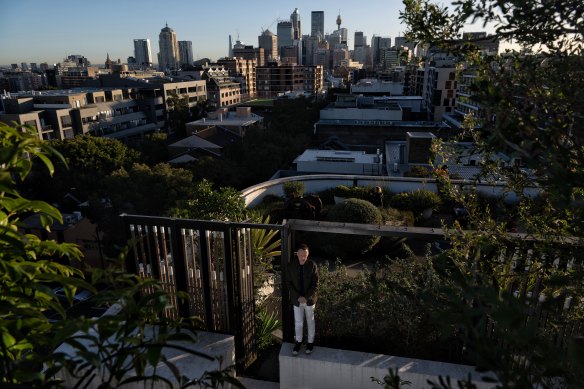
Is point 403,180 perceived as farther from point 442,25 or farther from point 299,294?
point 442,25

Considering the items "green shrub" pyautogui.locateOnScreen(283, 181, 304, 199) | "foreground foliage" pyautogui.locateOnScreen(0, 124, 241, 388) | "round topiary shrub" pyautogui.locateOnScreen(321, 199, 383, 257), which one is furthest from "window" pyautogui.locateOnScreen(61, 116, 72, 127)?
"foreground foliage" pyautogui.locateOnScreen(0, 124, 241, 388)

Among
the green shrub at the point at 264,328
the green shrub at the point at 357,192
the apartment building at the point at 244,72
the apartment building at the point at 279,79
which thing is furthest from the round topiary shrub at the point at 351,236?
the apartment building at the point at 279,79

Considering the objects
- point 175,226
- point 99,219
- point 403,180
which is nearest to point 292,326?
point 175,226

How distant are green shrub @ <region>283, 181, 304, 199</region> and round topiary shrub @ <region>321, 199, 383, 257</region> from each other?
251cm

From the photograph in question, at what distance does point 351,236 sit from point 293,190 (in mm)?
3540

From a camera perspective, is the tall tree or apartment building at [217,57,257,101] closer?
the tall tree

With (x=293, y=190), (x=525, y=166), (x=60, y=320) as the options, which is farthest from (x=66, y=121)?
(x=525, y=166)

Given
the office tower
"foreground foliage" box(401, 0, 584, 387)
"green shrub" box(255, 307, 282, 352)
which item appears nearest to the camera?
"foreground foliage" box(401, 0, 584, 387)

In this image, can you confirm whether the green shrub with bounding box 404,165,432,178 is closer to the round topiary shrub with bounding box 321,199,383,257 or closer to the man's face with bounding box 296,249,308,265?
the round topiary shrub with bounding box 321,199,383,257

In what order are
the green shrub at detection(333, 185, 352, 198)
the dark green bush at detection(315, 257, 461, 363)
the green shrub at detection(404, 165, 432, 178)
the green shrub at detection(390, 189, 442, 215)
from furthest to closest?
the green shrub at detection(404, 165, 432, 178), the green shrub at detection(333, 185, 352, 198), the green shrub at detection(390, 189, 442, 215), the dark green bush at detection(315, 257, 461, 363)

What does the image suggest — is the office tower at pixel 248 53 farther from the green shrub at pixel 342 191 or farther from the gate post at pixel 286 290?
the gate post at pixel 286 290

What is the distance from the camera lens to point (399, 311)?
487 centimetres

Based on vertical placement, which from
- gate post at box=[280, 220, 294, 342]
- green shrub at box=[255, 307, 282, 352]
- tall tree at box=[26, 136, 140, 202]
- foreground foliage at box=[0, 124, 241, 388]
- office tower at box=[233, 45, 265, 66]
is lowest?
tall tree at box=[26, 136, 140, 202]

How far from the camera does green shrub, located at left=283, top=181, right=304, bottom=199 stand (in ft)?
47.4
